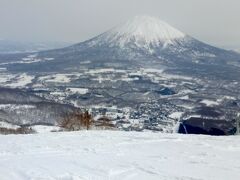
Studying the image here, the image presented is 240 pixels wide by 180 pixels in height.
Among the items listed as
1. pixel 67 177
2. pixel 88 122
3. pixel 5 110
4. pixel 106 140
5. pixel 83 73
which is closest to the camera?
pixel 67 177

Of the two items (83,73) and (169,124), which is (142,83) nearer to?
(83,73)

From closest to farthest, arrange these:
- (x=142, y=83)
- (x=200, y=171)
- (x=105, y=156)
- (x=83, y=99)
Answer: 1. (x=200, y=171)
2. (x=105, y=156)
3. (x=83, y=99)
4. (x=142, y=83)

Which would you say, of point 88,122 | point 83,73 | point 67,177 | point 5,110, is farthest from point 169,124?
point 83,73

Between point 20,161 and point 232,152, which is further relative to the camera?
point 232,152

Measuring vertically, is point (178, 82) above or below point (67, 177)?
below

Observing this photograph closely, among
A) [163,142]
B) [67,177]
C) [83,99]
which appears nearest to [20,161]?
[67,177]

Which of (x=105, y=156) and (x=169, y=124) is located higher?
(x=105, y=156)
